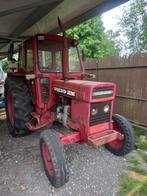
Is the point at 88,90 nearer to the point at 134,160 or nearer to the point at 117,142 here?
the point at 117,142

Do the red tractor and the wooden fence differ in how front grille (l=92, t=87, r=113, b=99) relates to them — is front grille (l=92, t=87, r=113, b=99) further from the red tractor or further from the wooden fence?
the wooden fence

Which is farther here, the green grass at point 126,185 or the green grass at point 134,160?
the green grass at point 134,160

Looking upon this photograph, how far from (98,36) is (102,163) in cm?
1064

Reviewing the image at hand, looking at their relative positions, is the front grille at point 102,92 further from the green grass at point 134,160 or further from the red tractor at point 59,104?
the green grass at point 134,160

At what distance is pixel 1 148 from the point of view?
3.93 m

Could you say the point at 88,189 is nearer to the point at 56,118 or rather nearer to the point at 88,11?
the point at 56,118

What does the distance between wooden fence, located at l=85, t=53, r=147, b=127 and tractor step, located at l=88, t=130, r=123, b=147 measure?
1.66 metres

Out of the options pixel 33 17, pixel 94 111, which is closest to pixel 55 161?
pixel 94 111

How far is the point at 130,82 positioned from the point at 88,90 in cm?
230

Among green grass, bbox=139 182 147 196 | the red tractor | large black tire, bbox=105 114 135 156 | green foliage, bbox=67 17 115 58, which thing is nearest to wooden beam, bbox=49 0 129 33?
the red tractor

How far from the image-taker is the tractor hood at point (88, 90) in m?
2.89

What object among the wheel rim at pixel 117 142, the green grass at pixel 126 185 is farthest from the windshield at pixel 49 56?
the green grass at pixel 126 185

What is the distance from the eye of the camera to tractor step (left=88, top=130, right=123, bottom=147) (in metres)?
2.92

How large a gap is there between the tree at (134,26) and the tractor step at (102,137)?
29.4 feet
